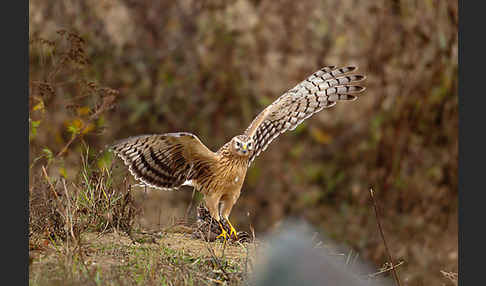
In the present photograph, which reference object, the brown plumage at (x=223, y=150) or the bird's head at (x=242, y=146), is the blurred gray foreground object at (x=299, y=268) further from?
the bird's head at (x=242, y=146)

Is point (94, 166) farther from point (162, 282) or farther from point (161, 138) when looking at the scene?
point (162, 282)

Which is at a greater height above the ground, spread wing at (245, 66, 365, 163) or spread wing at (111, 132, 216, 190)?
spread wing at (245, 66, 365, 163)

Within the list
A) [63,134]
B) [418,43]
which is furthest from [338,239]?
[63,134]

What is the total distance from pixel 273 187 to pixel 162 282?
24.1ft

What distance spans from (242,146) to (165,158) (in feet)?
1.68

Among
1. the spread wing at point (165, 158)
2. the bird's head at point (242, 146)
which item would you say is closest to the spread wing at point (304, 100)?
the bird's head at point (242, 146)

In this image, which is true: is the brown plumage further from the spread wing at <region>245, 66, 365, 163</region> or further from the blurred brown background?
the blurred brown background

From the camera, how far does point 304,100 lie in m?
5.47

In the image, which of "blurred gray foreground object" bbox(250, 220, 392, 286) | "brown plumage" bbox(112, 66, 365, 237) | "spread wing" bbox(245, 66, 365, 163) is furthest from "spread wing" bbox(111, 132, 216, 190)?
"blurred gray foreground object" bbox(250, 220, 392, 286)

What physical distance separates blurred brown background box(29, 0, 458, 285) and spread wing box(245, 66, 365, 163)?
5501 mm

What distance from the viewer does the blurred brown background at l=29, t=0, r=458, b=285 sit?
1109cm

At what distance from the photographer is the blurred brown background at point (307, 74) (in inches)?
436

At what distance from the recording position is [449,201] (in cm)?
1168

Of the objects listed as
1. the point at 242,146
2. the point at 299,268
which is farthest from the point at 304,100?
the point at 299,268
